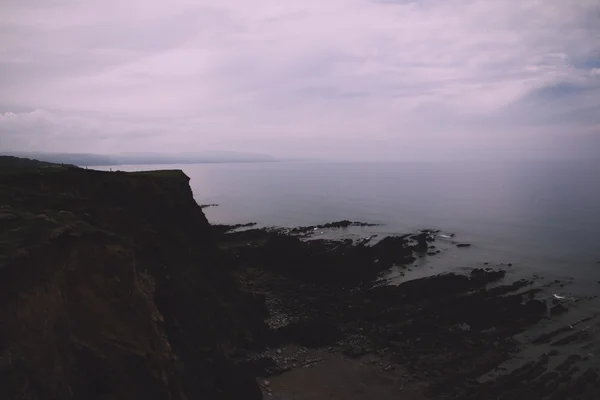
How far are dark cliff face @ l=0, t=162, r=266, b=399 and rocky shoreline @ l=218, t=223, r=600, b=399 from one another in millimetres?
6441

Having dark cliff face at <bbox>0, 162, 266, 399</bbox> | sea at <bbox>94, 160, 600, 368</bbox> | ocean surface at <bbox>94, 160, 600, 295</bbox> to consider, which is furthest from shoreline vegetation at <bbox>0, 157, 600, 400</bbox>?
ocean surface at <bbox>94, 160, 600, 295</bbox>

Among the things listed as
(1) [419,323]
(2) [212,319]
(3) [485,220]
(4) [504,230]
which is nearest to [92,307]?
(2) [212,319]

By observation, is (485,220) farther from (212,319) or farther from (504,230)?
(212,319)

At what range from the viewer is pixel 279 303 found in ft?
111

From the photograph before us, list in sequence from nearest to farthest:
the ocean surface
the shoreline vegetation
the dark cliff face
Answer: the dark cliff face
the shoreline vegetation
the ocean surface

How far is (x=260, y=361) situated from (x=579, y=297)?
30.4m

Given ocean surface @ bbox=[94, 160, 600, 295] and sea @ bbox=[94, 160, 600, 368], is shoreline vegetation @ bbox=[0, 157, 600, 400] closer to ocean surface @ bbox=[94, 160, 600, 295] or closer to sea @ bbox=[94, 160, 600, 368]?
sea @ bbox=[94, 160, 600, 368]

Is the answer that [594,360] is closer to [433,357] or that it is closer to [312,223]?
[433,357]

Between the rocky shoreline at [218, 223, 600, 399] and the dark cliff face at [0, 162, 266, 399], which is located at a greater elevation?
the dark cliff face at [0, 162, 266, 399]

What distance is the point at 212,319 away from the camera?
23.4m

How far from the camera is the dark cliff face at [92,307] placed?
35.3ft

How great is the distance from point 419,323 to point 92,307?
23.6m

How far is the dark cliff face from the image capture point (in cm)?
1077

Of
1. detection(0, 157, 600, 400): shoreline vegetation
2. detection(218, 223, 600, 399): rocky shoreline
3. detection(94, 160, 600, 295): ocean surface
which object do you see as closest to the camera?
detection(0, 157, 600, 400): shoreline vegetation
